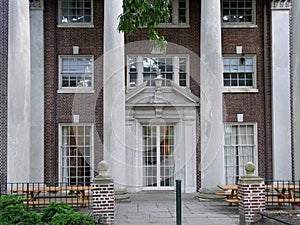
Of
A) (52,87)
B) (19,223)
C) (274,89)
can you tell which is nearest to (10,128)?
(52,87)

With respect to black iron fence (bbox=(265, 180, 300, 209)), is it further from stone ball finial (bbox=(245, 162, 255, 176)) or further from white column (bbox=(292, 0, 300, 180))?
stone ball finial (bbox=(245, 162, 255, 176))

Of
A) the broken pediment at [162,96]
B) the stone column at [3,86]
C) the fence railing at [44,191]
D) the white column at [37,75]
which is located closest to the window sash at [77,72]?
the white column at [37,75]

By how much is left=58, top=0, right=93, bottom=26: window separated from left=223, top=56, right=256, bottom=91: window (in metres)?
5.92

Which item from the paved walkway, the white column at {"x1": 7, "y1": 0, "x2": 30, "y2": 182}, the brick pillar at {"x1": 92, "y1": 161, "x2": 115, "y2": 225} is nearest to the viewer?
the brick pillar at {"x1": 92, "y1": 161, "x2": 115, "y2": 225}

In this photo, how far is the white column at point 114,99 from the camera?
15156 millimetres

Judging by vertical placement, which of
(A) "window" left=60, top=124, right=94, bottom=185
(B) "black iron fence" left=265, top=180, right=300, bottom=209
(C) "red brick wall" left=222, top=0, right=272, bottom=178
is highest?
(C) "red brick wall" left=222, top=0, right=272, bottom=178

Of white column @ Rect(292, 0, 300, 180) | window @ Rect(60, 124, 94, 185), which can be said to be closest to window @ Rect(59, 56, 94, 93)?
window @ Rect(60, 124, 94, 185)

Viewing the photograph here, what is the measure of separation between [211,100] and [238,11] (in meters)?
5.20

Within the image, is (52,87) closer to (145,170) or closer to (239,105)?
(145,170)

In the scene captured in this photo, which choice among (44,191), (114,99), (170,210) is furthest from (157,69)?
(44,191)

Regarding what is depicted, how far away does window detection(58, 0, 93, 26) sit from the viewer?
1870cm

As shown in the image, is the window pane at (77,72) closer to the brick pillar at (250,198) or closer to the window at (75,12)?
the window at (75,12)

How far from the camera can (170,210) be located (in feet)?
44.7

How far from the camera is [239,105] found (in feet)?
60.5
